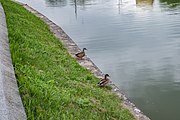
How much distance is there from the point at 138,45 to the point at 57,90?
7351 millimetres

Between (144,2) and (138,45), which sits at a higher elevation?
(144,2)

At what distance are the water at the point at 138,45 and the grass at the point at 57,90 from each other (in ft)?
3.94

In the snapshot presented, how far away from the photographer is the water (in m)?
7.20

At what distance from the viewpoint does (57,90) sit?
15.8ft

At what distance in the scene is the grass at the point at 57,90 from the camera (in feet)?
12.7

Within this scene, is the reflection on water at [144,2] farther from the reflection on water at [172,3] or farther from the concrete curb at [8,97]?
the concrete curb at [8,97]

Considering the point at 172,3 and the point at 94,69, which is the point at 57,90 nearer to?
the point at 94,69

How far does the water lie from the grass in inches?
47.3

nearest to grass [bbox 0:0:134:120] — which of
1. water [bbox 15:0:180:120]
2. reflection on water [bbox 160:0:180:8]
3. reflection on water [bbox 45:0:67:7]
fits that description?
water [bbox 15:0:180:120]

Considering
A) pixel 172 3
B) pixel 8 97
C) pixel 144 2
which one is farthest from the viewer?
pixel 144 2

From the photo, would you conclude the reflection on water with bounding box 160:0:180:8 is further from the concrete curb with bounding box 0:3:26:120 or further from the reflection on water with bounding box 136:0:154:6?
the concrete curb with bounding box 0:3:26:120

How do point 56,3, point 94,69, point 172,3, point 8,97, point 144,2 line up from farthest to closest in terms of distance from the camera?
point 56,3 < point 144,2 < point 172,3 < point 94,69 < point 8,97

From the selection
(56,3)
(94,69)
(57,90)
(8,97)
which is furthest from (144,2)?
(8,97)

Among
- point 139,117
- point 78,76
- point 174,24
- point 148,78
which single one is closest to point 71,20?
point 174,24
